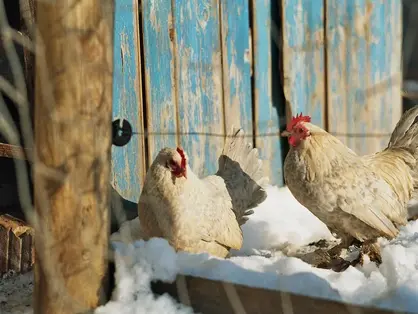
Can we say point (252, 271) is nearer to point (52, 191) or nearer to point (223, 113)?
point (52, 191)

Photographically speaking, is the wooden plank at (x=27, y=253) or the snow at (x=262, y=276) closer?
the snow at (x=262, y=276)

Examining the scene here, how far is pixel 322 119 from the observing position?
16.3ft

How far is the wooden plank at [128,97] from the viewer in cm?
382

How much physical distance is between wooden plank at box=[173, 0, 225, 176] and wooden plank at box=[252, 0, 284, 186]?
1.12ft

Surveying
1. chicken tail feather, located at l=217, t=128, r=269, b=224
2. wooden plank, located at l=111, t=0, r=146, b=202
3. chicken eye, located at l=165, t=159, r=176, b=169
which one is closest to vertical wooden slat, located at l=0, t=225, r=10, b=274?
wooden plank, located at l=111, t=0, r=146, b=202

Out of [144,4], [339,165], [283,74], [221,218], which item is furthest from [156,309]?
Answer: [283,74]

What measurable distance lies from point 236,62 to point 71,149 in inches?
88.5

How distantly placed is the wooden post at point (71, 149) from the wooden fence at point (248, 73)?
147cm

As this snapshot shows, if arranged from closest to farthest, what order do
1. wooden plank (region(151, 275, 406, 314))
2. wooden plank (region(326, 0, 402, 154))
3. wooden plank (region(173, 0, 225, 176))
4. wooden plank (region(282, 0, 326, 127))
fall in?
wooden plank (region(151, 275, 406, 314))
wooden plank (region(173, 0, 225, 176))
wooden plank (region(282, 0, 326, 127))
wooden plank (region(326, 0, 402, 154))

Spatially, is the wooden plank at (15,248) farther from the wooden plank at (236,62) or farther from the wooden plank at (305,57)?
the wooden plank at (305,57)

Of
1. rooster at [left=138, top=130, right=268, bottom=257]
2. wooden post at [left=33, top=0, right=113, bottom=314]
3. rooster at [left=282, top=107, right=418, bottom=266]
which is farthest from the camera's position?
rooster at [left=282, top=107, right=418, bottom=266]

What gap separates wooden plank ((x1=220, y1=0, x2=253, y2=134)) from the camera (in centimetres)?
432

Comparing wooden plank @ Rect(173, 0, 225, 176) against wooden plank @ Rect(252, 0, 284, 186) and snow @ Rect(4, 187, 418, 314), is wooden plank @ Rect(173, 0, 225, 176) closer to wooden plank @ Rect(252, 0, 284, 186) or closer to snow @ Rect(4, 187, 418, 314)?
wooden plank @ Rect(252, 0, 284, 186)

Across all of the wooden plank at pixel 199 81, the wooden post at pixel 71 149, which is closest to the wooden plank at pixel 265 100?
the wooden plank at pixel 199 81
